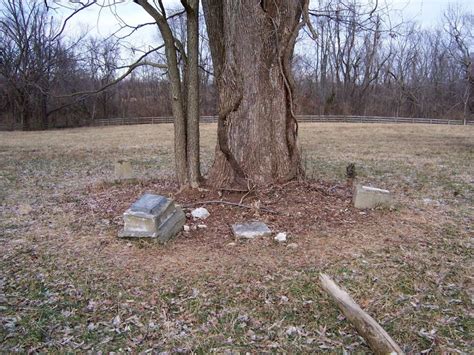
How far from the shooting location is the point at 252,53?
5367 millimetres

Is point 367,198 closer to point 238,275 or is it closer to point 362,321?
point 238,275

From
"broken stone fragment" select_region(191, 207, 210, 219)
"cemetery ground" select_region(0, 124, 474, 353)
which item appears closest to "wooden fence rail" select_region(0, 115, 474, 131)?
"cemetery ground" select_region(0, 124, 474, 353)

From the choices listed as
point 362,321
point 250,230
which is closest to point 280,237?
point 250,230

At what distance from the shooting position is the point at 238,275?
3.63 m

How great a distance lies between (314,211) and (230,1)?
3.05 metres

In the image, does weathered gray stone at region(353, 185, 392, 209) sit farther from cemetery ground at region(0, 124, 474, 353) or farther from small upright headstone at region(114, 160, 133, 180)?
small upright headstone at region(114, 160, 133, 180)

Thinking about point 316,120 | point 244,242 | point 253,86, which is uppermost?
point 253,86

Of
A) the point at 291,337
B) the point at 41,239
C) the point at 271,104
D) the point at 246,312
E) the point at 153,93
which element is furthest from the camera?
the point at 153,93

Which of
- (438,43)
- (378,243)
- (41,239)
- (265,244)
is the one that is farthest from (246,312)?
(438,43)

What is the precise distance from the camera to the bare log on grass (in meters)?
2.59

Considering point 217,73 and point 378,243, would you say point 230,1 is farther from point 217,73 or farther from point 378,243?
point 378,243

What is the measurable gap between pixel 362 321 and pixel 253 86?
355cm

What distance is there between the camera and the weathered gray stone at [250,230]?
4367mm

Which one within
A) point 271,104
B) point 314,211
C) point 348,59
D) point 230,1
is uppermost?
point 348,59
